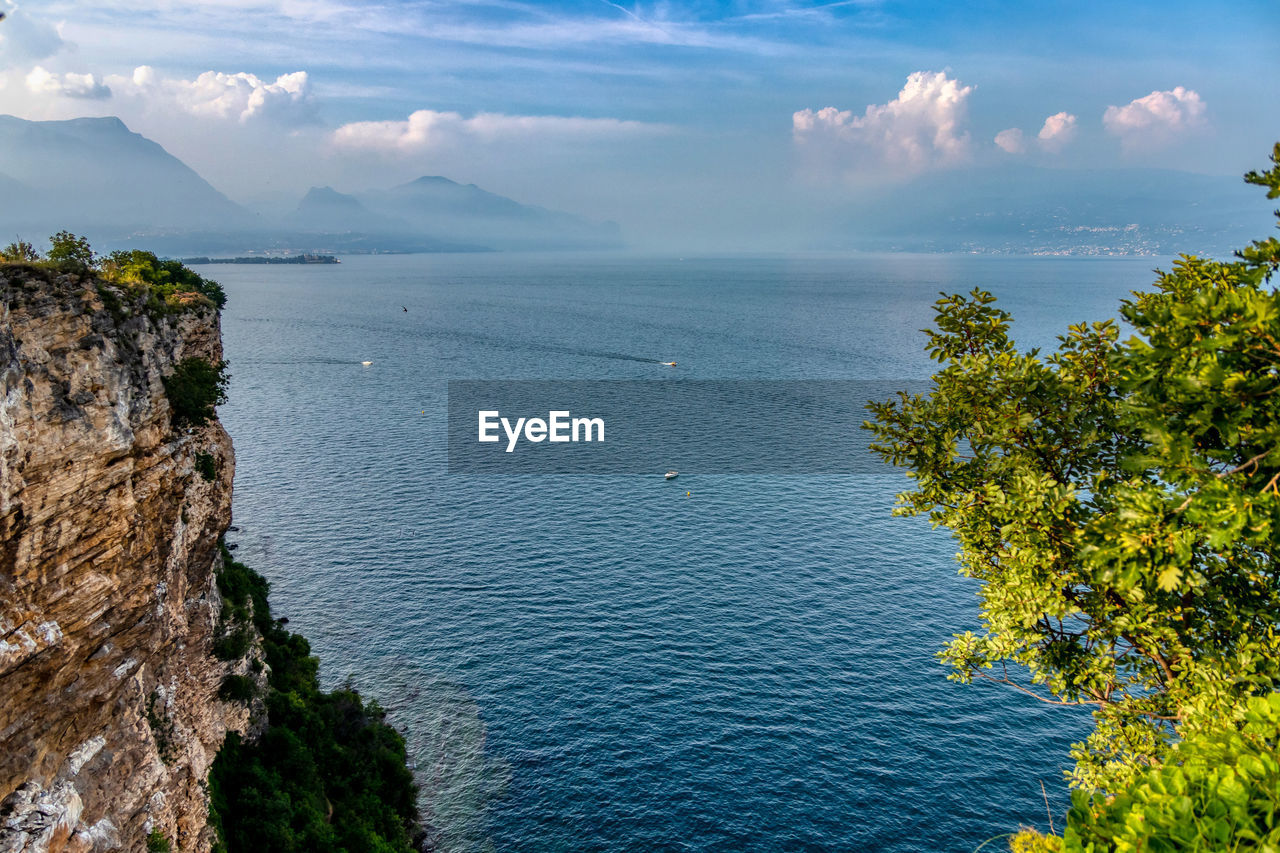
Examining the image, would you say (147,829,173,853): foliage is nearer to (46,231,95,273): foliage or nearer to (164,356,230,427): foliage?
(164,356,230,427): foliage

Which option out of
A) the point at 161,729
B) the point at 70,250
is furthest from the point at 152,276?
the point at 161,729

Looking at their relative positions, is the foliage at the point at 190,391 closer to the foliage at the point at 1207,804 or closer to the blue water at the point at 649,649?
the blue water at the point at 649,649

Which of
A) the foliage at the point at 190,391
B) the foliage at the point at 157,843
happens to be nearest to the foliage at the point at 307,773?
the foliage at the point at 157,843

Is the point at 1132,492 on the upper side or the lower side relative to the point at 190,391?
upper

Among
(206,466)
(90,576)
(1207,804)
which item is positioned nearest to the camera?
(1207,804)

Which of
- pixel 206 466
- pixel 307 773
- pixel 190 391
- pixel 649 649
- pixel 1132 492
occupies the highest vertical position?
pixel 1132 492

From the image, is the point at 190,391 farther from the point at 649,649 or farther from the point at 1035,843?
the point at 649,649

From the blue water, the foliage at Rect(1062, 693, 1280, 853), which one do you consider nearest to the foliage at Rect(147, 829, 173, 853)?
the blue water
